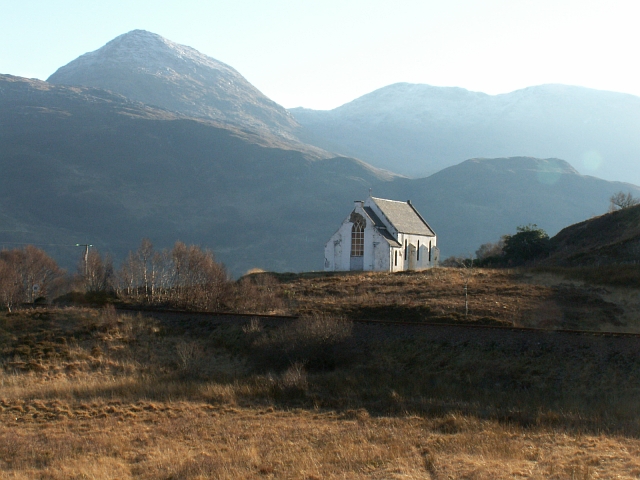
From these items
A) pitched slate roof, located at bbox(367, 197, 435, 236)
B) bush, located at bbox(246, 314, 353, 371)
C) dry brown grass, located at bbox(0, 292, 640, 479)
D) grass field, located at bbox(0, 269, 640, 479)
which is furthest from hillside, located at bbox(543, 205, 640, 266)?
bush, located at bbox(246, 314, 353, 371)

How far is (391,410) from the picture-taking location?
790 inches

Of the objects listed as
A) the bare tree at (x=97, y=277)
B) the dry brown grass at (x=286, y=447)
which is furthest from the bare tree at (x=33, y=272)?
the dry brown grass at (x=286, y=447)

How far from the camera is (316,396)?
21.8m

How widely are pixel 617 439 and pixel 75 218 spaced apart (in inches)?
7412

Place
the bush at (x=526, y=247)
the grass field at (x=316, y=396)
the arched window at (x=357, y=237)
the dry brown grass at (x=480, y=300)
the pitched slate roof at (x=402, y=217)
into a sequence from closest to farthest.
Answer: the grass field at (x=316, y=396) < the dry brown grass at (x=480, y=300) < the arched window at (x=357, y=237) < the bush at (x=526, y=247) < the pitched slate roof at (x=402, y=217)

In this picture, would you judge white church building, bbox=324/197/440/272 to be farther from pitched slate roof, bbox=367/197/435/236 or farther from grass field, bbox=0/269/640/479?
grass field, bbox=0/269/640/479

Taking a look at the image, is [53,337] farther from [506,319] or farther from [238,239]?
[238,239]

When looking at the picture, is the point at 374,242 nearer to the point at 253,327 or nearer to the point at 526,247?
the point at 526,247

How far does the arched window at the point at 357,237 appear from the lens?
179ft

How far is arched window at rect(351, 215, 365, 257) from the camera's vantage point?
5459 cm

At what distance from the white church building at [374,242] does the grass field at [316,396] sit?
20.1 meters

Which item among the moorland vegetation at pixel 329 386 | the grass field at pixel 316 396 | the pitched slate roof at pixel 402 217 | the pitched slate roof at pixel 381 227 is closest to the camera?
the grass field at pixel 316 396

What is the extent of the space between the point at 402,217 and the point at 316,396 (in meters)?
40.3

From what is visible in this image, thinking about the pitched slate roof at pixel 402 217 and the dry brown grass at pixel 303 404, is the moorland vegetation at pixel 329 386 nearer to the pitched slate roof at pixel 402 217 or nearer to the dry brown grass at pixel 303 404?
the dry brown grass at pixel 303 404
